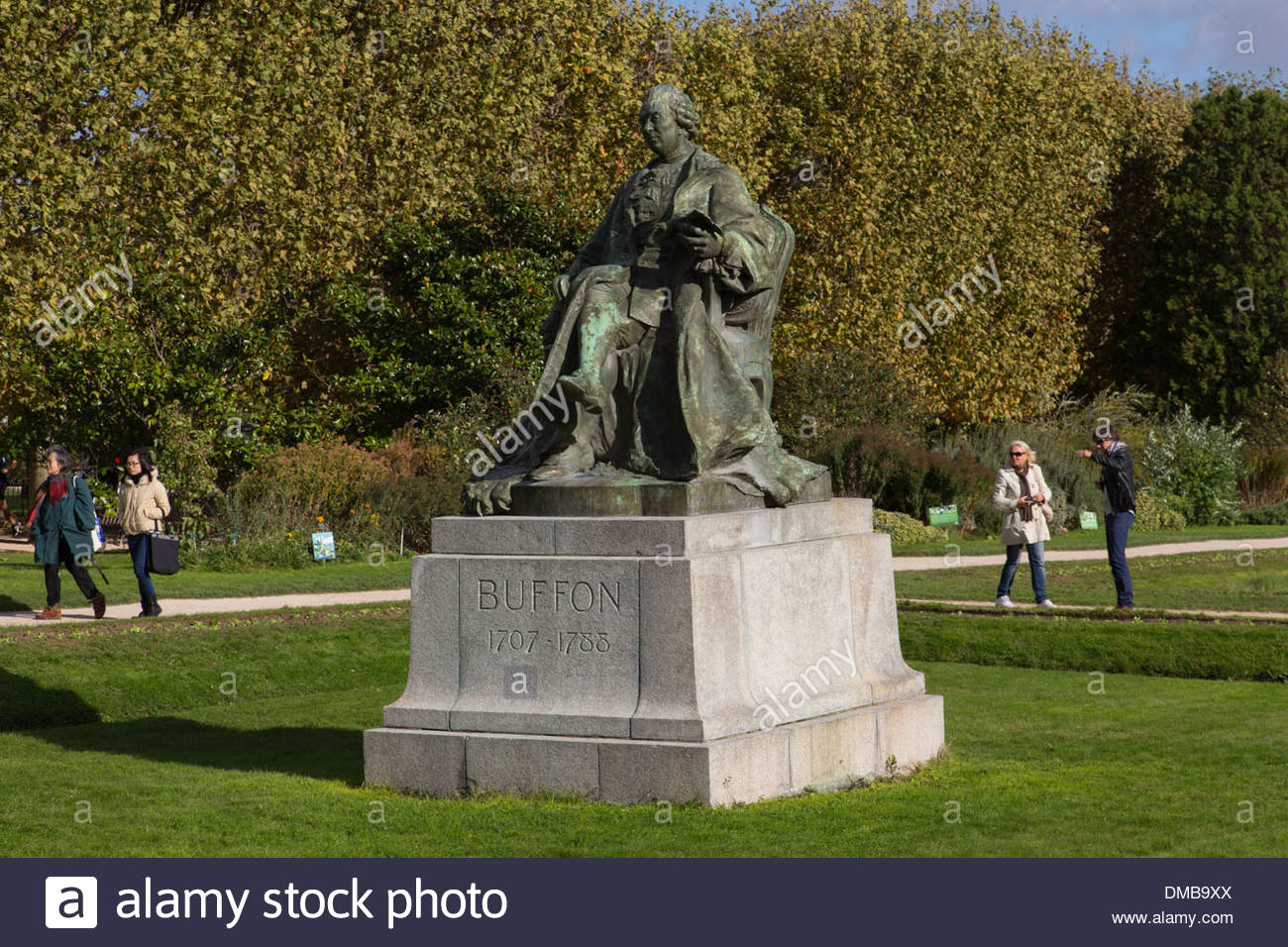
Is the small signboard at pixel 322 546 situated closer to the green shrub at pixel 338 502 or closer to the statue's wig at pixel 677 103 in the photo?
the green shrub at pixel 338 502

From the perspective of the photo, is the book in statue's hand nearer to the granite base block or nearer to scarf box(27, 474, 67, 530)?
the granite base block

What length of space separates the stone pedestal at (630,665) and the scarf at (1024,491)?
7.23 metres

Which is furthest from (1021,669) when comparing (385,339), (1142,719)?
(385,339)

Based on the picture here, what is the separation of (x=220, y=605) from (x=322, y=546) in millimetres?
4968

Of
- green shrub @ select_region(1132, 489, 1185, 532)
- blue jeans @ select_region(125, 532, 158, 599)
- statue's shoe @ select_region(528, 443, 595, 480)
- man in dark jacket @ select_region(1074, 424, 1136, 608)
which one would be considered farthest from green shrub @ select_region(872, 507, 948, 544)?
statue's shoe @ select_region(528, 443, 595, 480)

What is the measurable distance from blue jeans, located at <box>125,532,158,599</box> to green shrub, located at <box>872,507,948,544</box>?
1167 cm

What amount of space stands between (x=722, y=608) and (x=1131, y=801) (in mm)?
2195

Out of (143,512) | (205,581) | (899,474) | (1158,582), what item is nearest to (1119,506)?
(1158,582)

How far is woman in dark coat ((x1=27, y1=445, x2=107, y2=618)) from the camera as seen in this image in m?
15.5

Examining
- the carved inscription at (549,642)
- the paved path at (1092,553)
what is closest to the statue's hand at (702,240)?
the carved inscription at (549,642)

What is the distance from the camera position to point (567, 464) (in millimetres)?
8773

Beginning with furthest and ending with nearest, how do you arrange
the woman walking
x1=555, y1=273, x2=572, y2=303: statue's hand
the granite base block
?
the woman walking
x1=555, y1=273, x2=572, y2=303: statue's hand
the granite base block

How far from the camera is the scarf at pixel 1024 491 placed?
15.9 metres

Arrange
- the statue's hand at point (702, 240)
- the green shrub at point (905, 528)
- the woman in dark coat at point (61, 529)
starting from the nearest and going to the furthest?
the statue's hand at point (702, 240)
the woman in dark coat at point (61, 529)
the green shrub at point (905, 528)
